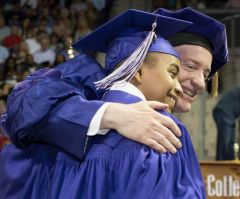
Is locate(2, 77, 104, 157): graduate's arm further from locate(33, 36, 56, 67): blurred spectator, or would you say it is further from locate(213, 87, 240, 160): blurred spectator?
locate(33, 36, 56, 67): blurred spectator

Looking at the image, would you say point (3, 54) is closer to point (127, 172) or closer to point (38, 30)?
point (38, 30)

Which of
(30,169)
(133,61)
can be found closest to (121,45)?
(133,61)

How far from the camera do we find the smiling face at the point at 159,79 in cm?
199

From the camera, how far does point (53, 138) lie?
1972 millimetres

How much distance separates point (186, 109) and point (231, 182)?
6.59 ft

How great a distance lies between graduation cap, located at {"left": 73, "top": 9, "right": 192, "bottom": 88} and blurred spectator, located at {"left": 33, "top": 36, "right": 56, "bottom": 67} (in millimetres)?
6266

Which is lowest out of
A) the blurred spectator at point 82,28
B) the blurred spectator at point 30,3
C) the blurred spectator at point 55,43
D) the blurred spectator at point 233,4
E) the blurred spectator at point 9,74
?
the blurred spectator at point 9,74

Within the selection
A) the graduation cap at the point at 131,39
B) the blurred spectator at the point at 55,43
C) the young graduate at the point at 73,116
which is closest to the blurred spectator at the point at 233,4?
the blurred spectator at the point at 55,43

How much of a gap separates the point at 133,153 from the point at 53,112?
30 centimetres

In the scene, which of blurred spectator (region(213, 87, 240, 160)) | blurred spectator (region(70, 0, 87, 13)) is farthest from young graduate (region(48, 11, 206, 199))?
blurred spectator (region(70, 0, 87, 13))

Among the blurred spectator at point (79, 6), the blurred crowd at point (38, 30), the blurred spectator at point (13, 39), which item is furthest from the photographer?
the blurred spectator at point (79, 6)

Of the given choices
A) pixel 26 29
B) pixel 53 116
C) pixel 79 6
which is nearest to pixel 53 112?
pixel 53 116

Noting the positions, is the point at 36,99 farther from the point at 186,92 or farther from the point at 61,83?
the point at 186,92

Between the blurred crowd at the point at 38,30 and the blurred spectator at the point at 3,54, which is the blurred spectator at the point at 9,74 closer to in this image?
the blurred crowd at the point at 38,30
